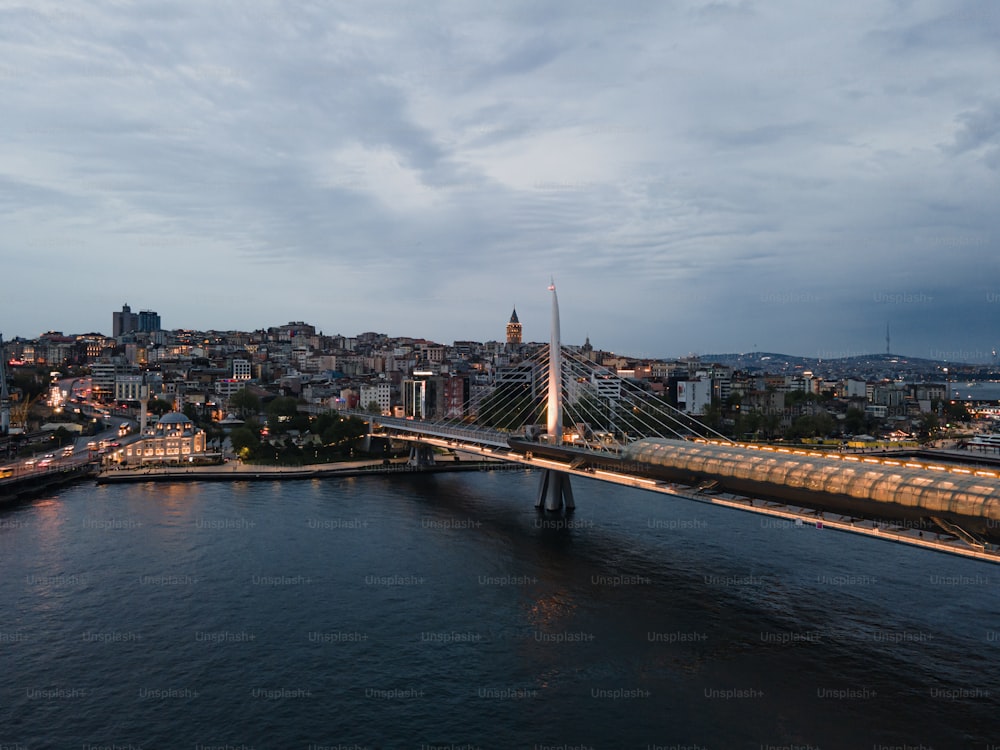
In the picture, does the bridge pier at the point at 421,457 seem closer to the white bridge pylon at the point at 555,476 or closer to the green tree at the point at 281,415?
the green tree at the point at 281,415

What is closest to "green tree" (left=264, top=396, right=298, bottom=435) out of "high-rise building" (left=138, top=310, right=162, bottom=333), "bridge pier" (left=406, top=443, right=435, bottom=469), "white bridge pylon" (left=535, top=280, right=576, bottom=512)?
"bridge pier" (left=406, top=443, right=435, bottom=469)

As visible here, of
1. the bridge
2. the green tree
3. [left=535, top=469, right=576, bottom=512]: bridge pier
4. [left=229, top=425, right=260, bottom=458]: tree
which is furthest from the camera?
the green tree

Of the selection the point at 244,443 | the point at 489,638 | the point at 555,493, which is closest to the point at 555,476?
the point at 555,493

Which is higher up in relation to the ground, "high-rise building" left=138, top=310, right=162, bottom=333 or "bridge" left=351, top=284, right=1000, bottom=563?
"high-rise building" left=138, top=310, right=162, bottom=333

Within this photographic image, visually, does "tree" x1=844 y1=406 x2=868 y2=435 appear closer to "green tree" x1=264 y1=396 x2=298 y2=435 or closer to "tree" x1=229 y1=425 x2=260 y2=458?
"green tree" x1=264 y1=396 x2=298 y2=435

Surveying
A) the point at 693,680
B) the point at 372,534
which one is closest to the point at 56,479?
the point at 372,534

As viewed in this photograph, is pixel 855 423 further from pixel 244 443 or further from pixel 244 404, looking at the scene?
pixel 244 404
